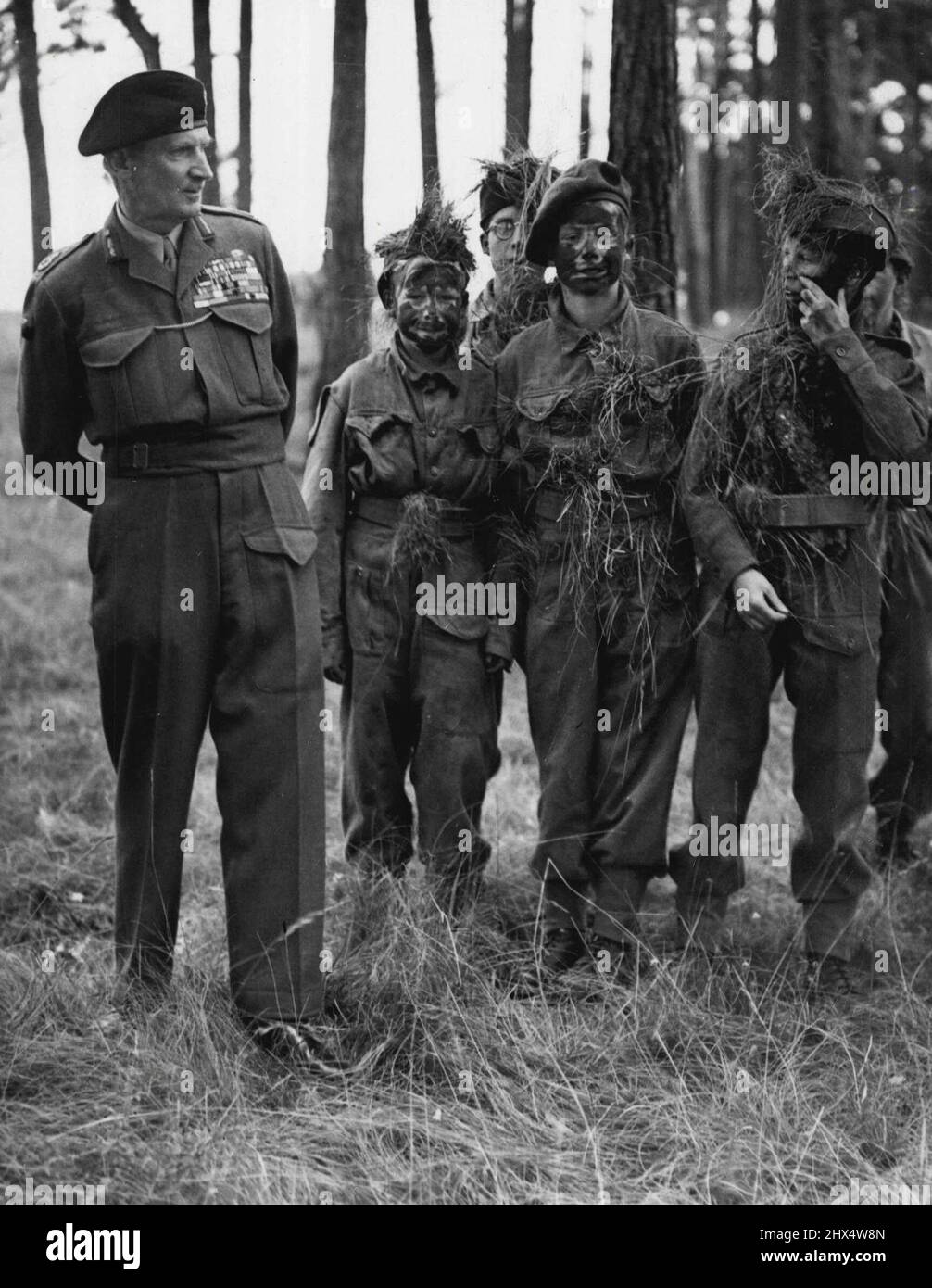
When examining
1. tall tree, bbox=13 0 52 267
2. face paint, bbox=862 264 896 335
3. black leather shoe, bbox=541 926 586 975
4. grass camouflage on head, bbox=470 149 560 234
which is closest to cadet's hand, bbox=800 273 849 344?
face paint, bbox=862 264 896 335

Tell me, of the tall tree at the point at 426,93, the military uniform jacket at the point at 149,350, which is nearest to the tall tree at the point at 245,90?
the tall tree at the point at 426,93

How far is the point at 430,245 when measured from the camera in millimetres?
4828

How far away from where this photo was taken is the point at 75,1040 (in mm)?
→ 4234

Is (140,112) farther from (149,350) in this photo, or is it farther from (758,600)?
(758,600)

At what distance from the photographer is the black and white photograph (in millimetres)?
3969

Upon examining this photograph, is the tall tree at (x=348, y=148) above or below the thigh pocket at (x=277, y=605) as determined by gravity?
above

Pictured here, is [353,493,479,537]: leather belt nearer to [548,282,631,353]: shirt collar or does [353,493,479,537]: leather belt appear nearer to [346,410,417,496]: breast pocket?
[346,410,417,496]: breast pocket

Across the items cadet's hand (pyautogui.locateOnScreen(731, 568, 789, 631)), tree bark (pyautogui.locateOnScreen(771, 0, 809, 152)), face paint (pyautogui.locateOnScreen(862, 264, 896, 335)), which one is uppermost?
tree bark (pyautogui.locateOnScreen(771, 0, 809, 152))

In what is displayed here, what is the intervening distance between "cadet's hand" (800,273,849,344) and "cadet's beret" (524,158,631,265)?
0.67m

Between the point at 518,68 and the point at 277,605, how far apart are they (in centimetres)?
232

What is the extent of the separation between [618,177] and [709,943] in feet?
8.28

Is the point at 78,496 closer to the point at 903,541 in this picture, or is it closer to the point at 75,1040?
the point at 75,1040

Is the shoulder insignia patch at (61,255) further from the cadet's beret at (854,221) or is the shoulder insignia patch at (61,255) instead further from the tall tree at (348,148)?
the cadet's beret at (854,221)

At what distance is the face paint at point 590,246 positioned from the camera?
4680 mm
